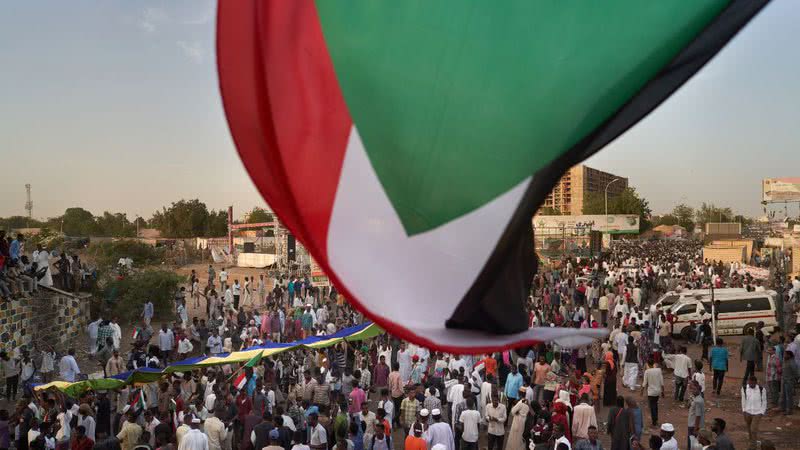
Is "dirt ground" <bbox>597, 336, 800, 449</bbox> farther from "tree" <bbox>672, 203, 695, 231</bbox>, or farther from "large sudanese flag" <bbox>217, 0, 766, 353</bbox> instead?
"tree" <bbox>672, 203, 695, 231</bbox>

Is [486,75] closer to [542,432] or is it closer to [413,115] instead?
[413,115]

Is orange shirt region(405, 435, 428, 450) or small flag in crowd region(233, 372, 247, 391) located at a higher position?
small flag in crowd region(233, 372, 247, 391)

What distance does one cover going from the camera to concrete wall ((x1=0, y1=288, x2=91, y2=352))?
53.8 feet

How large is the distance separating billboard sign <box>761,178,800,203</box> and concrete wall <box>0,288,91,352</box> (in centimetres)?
5087

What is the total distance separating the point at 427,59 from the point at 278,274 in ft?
87.5

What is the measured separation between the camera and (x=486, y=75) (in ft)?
9.41

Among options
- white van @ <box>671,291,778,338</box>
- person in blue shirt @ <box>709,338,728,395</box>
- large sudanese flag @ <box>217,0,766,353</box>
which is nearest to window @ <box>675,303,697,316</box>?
white van @ <box>671,291,778,338</box>

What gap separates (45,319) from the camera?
19.0 m

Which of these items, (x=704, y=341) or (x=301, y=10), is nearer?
(x=301, y=10)

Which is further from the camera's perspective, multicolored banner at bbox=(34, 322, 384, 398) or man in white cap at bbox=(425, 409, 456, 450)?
multicolored banner at bbox=(34, 322, 384, 398)

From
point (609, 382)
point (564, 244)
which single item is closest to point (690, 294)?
point (609, 382)

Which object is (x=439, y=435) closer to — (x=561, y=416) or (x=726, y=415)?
(x=561, y=416)

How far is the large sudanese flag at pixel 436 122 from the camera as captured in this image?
8.71 feet

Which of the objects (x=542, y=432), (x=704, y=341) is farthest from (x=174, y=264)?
(x=542, y=432)
